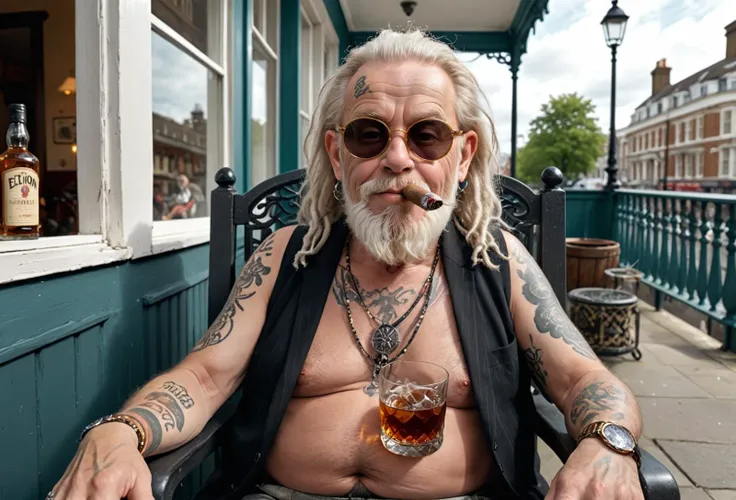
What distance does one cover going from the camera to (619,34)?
7734 mm

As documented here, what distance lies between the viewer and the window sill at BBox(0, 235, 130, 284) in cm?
110

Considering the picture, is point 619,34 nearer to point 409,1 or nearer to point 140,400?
point 409,1

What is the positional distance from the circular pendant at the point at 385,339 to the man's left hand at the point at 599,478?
53cm

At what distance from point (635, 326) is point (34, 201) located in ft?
12.8

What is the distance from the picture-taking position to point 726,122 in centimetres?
5756

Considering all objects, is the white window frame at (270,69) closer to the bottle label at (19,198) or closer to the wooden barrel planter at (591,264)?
the bottle label at (19,198)

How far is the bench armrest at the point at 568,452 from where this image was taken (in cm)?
101

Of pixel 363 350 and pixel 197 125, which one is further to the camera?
pixel 197 125

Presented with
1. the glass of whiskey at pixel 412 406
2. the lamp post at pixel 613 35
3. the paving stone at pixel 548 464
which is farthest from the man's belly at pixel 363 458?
the lamp post at pixel 613 35

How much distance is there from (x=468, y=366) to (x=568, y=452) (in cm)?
30

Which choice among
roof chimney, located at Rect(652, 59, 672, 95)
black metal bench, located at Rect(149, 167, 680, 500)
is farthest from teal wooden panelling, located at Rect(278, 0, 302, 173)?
roof chimney, located at Rect(652, 59, 672, 95)

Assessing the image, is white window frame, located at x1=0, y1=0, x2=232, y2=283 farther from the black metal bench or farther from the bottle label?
the black metal bench

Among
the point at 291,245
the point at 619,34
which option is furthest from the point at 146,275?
the point at 619,34

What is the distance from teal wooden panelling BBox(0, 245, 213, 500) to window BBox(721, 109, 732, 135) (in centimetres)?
6798
